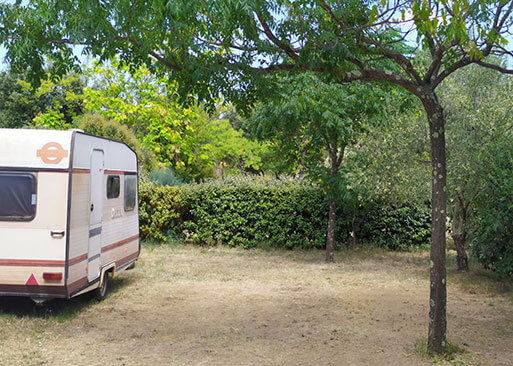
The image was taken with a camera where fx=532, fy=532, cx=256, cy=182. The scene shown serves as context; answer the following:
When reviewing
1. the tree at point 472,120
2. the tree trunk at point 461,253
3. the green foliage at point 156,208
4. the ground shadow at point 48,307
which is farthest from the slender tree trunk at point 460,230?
the green foliage at point 156,208

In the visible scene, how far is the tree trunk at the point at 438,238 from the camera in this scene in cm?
597

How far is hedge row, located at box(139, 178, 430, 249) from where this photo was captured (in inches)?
602

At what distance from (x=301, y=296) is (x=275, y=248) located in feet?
19.4

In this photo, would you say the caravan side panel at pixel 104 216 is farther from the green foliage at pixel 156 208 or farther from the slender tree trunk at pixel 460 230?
the slender tree trunk at pixel 460 230

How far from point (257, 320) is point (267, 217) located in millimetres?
7617

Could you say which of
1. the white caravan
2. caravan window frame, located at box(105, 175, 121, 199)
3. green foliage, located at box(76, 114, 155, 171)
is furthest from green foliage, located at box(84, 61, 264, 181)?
the white caravan

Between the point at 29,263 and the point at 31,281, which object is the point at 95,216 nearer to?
the point at 29,263

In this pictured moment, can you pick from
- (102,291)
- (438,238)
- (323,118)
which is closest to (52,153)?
(102,291)

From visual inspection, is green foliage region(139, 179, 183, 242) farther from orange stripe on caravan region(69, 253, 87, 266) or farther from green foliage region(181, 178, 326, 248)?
A: orange stripe on caravan region(69, 253, 87, 266)

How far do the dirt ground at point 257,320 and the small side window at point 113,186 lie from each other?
1.81m

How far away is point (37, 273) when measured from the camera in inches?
277

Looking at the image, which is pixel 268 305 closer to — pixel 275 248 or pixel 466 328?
pixel 466 328

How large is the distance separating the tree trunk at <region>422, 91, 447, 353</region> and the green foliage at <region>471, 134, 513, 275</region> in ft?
13.2

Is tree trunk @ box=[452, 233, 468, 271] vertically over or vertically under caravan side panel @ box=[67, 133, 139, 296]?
under
